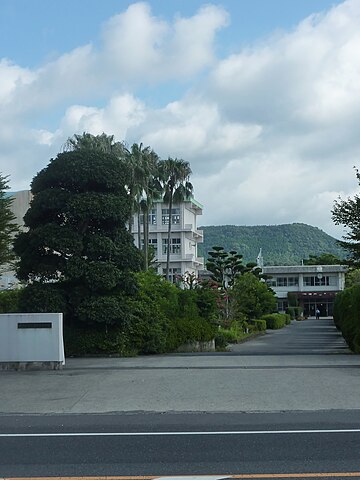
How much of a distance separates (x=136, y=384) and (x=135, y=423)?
463cm

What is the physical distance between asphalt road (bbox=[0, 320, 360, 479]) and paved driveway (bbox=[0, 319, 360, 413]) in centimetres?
2

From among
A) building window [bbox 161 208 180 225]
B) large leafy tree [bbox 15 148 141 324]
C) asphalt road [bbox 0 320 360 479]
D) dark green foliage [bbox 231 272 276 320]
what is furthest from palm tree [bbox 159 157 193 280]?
asphalt road [bbox 0 320 360 479]

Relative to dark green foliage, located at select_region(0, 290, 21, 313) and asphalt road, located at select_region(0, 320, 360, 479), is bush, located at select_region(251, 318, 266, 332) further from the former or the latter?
asphalt road, located at select_region(0, 320, 360, 479)

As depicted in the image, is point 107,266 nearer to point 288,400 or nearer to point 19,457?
point 288,400

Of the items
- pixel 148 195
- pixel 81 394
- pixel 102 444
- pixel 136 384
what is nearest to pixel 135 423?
pixel 102 444

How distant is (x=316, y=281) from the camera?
4294 inches

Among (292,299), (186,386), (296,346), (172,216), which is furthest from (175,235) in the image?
(186,386)

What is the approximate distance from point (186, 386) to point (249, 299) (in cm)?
4033

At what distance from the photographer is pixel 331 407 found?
38.3 ft

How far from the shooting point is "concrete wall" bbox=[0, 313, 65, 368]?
1816 cm

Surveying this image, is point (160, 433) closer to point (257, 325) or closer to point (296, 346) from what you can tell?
point (296, 346)

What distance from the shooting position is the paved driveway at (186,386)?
12070 millimetres

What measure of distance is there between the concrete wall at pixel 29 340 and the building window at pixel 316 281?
93850 mm

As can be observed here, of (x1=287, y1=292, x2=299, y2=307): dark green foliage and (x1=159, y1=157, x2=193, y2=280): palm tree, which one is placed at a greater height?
(x1=159, y1=157, x2=193, y2=280): palm tree
